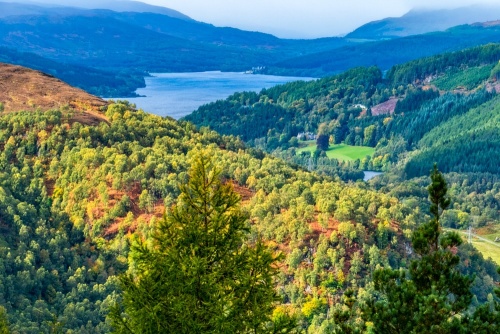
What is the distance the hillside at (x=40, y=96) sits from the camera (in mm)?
89562

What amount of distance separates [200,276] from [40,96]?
7877 cm

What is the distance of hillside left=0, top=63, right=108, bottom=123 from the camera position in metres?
89.6

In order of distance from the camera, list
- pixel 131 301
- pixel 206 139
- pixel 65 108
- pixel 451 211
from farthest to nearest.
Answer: pixel 451 211 < pixel 206 139 < pixel 65 108 < pixel 131 301

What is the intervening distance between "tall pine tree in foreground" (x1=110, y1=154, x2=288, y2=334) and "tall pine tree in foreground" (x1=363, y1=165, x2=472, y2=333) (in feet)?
10.7

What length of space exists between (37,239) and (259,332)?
153 ft

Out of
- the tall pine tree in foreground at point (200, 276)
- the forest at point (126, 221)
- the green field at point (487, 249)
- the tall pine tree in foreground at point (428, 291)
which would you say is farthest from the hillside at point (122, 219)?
the green field at point (487, 249)

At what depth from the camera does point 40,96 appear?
9494 centimetres

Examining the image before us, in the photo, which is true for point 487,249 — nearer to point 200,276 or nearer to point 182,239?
point 182,239

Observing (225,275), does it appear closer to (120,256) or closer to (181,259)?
(181,259)

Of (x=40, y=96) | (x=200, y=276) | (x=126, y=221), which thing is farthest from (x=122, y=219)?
(x=200, y=276)

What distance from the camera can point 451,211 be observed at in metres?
144

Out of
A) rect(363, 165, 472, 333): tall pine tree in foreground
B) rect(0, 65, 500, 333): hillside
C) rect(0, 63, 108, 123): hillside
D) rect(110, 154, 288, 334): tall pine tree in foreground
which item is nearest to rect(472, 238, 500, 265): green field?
rect(0, 65, 500, 333): hillside

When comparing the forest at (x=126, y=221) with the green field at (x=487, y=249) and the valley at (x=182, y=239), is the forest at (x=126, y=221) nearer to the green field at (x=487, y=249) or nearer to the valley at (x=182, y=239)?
the valley at (x=182, y=239)

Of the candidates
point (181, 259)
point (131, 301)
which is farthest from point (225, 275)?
point (131, 301)
